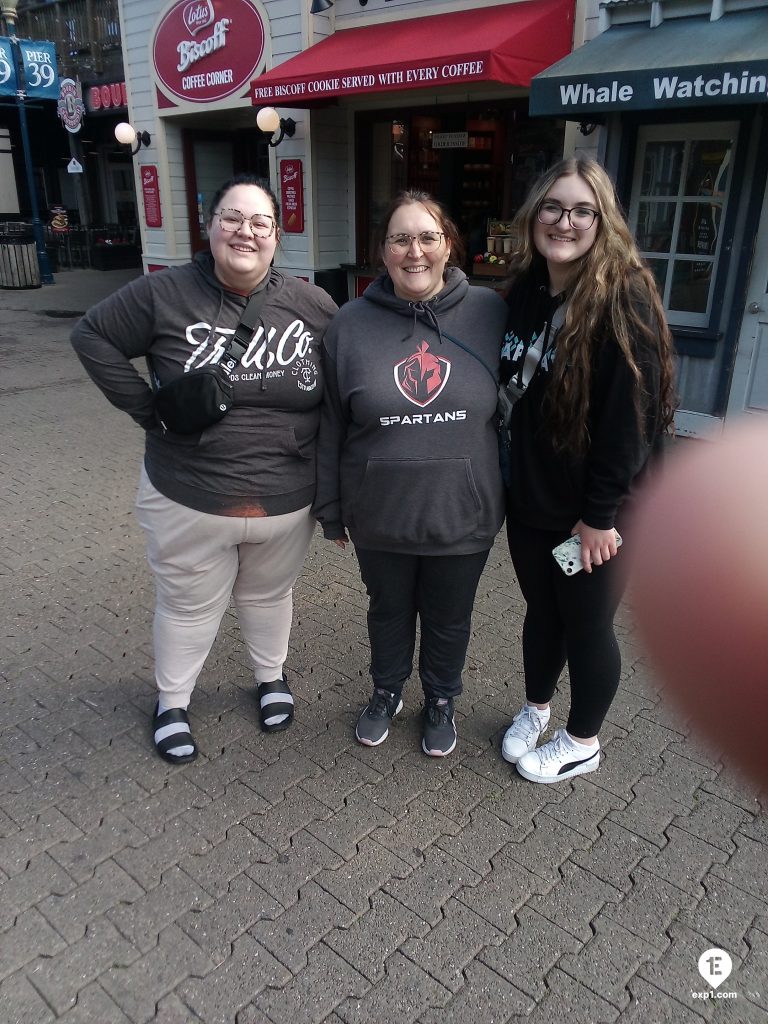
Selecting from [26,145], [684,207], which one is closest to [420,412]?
[684,207]

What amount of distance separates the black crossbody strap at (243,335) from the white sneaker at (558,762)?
5.49 feet

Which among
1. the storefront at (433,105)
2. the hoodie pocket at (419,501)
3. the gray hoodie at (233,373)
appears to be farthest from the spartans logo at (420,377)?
the storefront at (433,105)

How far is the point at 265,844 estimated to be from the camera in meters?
2.44

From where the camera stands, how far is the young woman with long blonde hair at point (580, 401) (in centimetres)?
207

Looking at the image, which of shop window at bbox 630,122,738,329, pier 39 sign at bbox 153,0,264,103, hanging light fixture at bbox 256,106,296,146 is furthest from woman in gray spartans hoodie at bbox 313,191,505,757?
pier 39 sign at bbox 153,0,264,103

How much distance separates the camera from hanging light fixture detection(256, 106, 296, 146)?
820 centimetres

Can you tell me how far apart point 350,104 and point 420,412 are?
7.63m

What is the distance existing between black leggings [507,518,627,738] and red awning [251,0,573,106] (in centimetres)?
491

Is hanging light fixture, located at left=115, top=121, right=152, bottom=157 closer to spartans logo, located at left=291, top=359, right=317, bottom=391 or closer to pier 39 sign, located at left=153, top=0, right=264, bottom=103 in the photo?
pier 39 sign, located at left=153, top=0, right=264, bottom=103

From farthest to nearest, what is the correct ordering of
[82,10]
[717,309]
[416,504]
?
[82,10] → [717,309] → [416,504]

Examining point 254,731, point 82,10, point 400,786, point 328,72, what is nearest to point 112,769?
point 254,731

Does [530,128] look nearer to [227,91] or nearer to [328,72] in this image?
[328,72]

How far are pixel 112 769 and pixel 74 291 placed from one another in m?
14.3

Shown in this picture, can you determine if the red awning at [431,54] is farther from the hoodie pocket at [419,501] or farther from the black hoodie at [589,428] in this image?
the hoodie pocket at [419,501]
